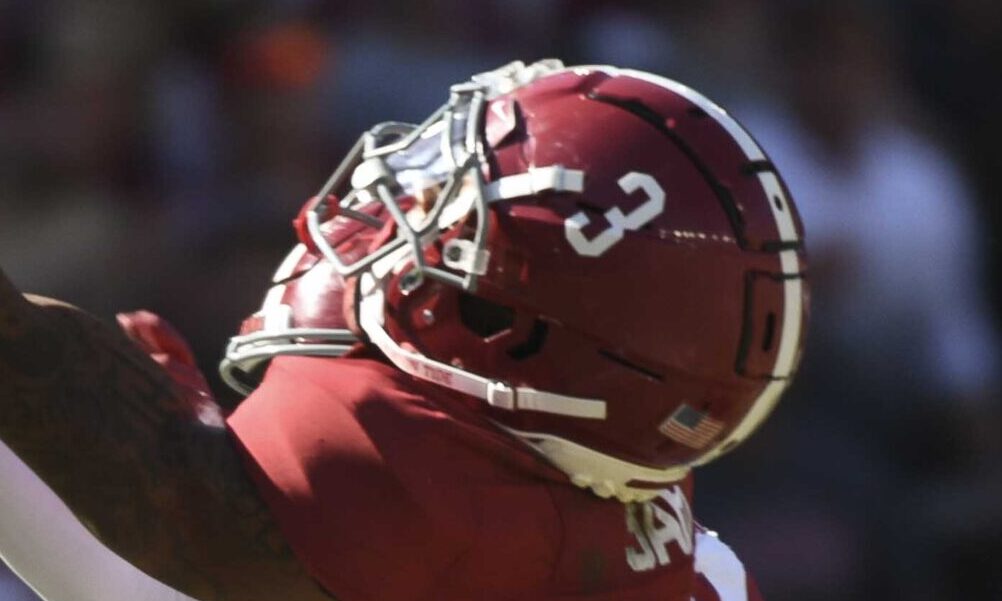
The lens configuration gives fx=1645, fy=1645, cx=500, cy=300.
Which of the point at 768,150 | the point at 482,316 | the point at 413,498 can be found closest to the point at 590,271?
the point at 482,316

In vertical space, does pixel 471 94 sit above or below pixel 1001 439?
above

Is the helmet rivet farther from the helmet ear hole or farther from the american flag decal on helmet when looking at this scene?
the american flag decal on helmet

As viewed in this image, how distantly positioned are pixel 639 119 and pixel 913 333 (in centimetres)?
222

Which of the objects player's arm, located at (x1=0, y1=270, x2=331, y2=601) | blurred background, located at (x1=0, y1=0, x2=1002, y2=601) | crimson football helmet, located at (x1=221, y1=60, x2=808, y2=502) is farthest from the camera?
blurred background, located at (x1=0, y1=0, x2=1002, y2=601)

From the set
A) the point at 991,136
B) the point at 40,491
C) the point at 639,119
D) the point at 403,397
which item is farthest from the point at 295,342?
the point at 991,136

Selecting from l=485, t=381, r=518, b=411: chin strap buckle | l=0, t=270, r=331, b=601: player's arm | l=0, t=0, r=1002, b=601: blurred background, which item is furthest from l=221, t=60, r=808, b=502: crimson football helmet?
l=0, t=0, r=1002, b=601: blurred background

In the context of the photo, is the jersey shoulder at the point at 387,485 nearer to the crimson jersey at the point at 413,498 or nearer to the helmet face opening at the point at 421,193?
the crimson jersey at the point at 413,498

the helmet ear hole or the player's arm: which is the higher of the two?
the helmet ear hole

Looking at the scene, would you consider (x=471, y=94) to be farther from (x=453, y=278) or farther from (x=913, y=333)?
(x=913, y=333)

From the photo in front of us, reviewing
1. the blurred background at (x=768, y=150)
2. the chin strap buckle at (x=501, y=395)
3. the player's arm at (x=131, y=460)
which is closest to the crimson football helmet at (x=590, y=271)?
the chin strap buckle at (x=501, y=395)

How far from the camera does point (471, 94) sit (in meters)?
1.49

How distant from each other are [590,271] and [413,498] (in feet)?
0.79

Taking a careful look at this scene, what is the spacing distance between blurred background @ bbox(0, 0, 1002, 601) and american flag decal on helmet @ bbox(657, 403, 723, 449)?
6.13ft

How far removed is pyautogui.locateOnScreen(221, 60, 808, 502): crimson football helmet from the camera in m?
1.40
